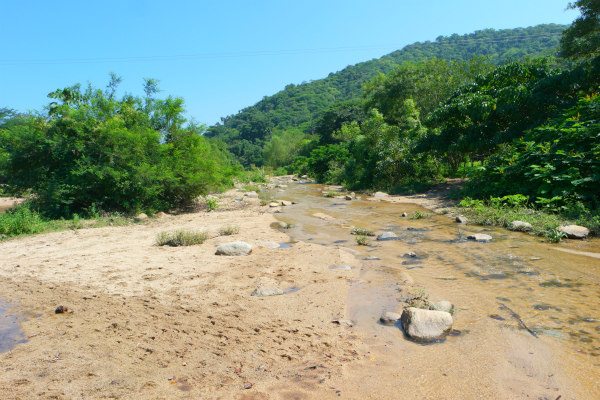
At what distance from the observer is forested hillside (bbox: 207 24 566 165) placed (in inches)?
3173

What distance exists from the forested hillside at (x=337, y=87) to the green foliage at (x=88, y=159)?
192ft

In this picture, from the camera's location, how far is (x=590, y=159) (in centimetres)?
1082

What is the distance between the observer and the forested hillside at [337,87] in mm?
80594

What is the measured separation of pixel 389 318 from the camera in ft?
16.6

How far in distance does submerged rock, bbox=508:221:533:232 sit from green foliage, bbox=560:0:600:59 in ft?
42.8

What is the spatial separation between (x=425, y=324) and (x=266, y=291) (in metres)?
2.41

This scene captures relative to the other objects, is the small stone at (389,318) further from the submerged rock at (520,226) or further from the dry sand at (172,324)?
the submerged rock at (520,226)

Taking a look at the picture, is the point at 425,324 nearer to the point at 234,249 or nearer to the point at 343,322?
the point at 343,322

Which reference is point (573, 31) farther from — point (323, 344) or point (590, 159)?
point (323, 344)

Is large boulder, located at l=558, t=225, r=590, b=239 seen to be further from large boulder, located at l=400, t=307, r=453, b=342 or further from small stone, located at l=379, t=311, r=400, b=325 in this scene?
small stone, located at l=379, t=311, r=400, b=325

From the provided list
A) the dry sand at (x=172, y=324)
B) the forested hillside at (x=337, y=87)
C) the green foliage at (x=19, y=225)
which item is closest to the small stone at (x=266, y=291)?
the dry sand at (x=172, y=324)

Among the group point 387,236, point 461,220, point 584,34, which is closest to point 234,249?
point 387,236

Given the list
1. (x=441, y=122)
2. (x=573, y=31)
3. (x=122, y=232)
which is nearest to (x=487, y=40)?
(x=573, y=31)

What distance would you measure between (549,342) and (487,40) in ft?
320
